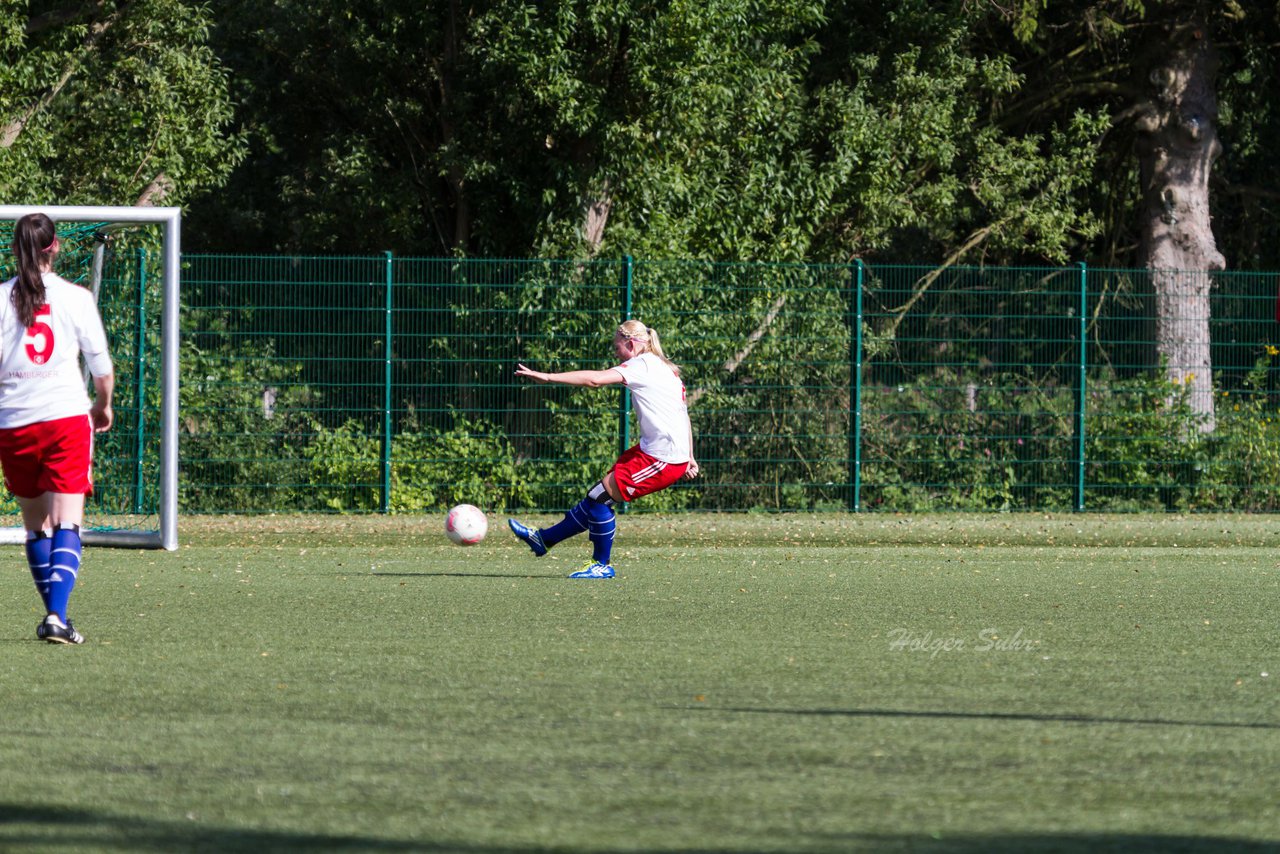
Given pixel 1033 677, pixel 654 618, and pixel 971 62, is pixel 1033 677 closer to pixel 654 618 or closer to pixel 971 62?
pixel 654 618

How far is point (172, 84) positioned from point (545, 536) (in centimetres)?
993

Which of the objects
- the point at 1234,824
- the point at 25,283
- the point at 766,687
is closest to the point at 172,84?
the point at 25,283

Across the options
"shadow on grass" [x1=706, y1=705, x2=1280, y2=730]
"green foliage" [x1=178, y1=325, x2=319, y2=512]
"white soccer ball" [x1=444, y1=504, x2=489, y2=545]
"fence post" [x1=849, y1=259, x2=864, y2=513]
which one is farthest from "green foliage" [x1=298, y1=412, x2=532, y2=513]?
"shadow on grass" [x1=706, y1=705, x2=1280, y2=730]

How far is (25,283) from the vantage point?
23.6ft

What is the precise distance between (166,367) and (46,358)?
4349 mm

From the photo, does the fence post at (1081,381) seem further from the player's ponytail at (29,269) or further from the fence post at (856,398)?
the player's ponytail at (29,269)

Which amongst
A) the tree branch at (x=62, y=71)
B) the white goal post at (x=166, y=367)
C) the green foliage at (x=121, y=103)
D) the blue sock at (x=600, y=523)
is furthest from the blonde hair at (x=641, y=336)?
the tree branch at (x=62, y=71)

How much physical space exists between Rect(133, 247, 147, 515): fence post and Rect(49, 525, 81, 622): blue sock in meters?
8.03

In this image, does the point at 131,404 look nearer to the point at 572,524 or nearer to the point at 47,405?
the point at 572,524

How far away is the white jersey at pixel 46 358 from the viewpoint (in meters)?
7.20

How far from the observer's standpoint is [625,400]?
53.7 ft

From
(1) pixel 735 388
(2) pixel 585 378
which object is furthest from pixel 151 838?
(1) pixel 735 388

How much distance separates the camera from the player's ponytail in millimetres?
7188

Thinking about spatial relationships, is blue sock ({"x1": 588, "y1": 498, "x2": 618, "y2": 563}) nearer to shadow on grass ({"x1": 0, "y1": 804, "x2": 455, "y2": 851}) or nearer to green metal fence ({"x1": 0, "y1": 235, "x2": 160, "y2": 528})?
green metal fence ({"x1": 0, "y1": 235, "x2": 160, "y2": 528})
